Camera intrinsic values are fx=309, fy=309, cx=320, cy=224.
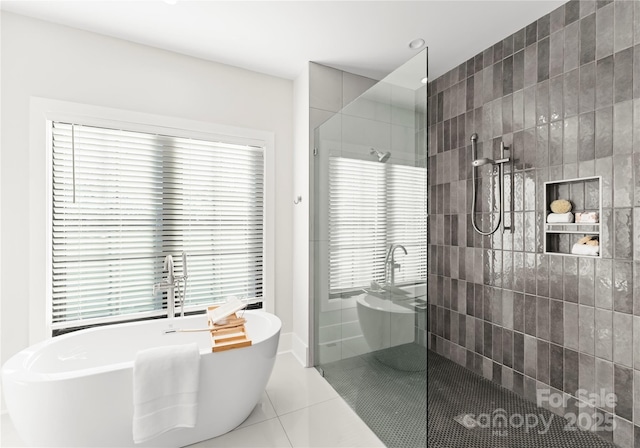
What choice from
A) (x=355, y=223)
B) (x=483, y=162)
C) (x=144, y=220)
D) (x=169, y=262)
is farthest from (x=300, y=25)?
(x=169, y=262)

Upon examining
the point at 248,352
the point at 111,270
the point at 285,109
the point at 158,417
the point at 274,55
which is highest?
the point at 274,55

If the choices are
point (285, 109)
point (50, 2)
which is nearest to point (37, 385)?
point (50, 2)

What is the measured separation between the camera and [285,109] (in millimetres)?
2975

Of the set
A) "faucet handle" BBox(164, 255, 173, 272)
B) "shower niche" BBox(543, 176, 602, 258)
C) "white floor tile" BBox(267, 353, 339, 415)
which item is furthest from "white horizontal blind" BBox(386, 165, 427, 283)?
"faucet handle" BBox(164, 255, 173, 272)

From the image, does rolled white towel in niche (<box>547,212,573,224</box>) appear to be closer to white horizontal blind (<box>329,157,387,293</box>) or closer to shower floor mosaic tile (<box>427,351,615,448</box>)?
white horizontal blind (<box>329,157,387,293</box>)

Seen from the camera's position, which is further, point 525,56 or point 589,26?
point 525,56

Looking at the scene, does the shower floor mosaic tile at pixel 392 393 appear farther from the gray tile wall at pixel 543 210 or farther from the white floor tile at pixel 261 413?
the gray tile wall at pixel 543 210

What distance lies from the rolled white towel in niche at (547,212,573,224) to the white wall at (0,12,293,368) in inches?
80.7

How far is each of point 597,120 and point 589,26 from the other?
580 mm

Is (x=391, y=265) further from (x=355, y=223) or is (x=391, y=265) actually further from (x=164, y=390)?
(x=164, y=390)

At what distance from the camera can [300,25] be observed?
220 cm

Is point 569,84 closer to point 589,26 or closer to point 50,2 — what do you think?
point 589,26

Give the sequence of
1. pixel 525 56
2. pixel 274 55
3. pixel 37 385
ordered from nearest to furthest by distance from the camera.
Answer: pixel 37 385 → pixel 525 56 → pixel 274 55

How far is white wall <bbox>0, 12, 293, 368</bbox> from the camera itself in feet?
6.69
